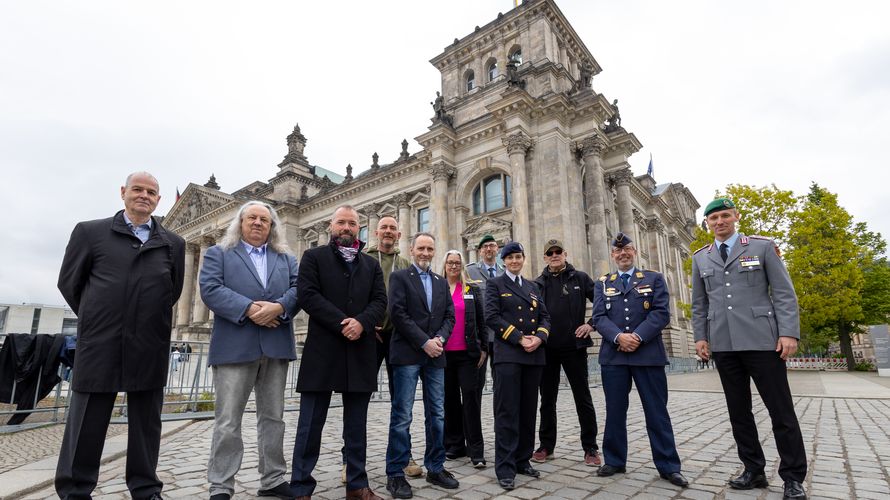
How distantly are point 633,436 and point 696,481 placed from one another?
237cm

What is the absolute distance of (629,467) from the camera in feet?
15.8

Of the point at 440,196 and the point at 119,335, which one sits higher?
the point at 440,196

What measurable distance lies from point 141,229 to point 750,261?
5.33m

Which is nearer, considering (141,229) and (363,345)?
(141,229)

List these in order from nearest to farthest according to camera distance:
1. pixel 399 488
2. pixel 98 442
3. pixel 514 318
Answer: pixel 98 442 → pixel 399 488 → pixel 514 318

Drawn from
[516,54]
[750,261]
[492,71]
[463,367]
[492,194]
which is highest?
[516,54]

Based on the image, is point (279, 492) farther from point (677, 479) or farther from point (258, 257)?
point (677, 479)

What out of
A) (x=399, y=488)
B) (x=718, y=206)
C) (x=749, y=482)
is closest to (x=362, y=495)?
(x=399, y=488)

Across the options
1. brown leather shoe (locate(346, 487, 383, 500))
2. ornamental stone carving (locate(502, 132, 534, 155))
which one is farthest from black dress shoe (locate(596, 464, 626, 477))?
ornamental stone carving (locate(502, 132, 534, 155))

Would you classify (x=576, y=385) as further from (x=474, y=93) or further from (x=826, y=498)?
(x=474, y=93)

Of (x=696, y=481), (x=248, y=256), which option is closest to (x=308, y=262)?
(x=248, y=256)

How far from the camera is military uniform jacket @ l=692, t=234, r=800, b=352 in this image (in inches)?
160

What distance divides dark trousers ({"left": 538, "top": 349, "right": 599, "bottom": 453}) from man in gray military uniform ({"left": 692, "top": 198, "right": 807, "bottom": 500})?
1.29 meters

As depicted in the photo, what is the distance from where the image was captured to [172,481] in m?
4.32
